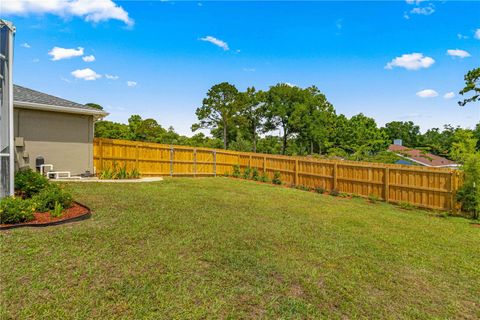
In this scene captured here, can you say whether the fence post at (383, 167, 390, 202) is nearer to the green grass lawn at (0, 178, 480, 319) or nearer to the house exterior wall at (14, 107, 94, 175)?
the green grass lawn at (0, 178, 480, 319)

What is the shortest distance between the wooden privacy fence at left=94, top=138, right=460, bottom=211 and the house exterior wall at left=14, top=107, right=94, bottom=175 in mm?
1057

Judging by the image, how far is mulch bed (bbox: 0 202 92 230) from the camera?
177 inches

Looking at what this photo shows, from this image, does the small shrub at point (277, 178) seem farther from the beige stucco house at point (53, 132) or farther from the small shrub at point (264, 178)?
the beige stucco house at point (53, 132)

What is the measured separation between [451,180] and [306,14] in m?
8.70

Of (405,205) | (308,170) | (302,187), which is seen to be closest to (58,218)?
(302,187)

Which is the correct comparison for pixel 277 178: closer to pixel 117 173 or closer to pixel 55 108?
pixel 117 173

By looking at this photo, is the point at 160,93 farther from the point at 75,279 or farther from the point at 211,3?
the point at 75,279

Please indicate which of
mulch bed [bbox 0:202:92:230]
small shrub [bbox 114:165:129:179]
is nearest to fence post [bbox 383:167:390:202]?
mulch bed [bbox 0:202:92:230]

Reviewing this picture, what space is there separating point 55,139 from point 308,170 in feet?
36.4

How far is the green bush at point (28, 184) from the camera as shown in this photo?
20.4ft

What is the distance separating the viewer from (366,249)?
184 inches

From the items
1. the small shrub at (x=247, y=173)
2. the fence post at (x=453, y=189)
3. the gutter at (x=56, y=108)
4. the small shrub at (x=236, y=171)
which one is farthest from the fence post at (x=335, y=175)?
the gutter at (x=56, y=108)

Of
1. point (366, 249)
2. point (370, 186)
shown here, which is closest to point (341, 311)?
point (366, 249)

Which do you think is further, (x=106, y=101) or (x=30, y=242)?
(x=106, y=101)
